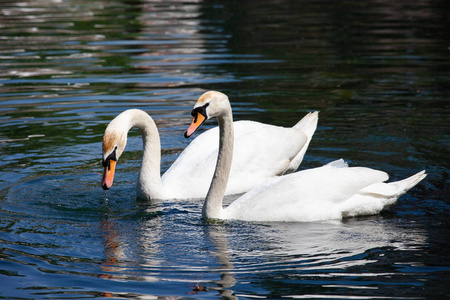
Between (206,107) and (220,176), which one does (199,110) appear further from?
(220,176)

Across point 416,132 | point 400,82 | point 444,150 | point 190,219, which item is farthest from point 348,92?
point 190,219

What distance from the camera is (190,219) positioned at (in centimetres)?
788

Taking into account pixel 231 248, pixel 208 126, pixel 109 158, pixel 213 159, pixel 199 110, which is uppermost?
pixel 199 110

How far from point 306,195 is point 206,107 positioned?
1.43 m

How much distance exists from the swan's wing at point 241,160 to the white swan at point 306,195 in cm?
111

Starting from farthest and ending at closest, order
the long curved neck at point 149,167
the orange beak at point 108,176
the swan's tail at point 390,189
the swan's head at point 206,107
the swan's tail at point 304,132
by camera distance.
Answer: the swan's tail at point 304,132 → the long curved neck at point 149,167 → the swan's tail at point 390,189 → the orange beak at point 108,176 → the swan's head at point 206,107

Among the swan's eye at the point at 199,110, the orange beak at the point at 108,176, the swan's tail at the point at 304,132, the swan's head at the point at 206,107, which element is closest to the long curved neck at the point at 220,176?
the swan's head at the point at 206,107

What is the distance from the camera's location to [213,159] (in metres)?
9.04

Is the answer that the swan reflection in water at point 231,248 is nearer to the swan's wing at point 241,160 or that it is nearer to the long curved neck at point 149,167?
the long curved neck at point 149,167

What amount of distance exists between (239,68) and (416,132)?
570 cm

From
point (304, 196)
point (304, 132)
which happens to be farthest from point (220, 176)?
point (304, 132)

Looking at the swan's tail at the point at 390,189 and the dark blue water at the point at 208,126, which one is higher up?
the swan's tail at the point at 390,189

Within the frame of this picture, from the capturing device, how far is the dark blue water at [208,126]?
6.27 meters

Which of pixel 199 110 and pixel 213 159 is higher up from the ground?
pixel 199 110
